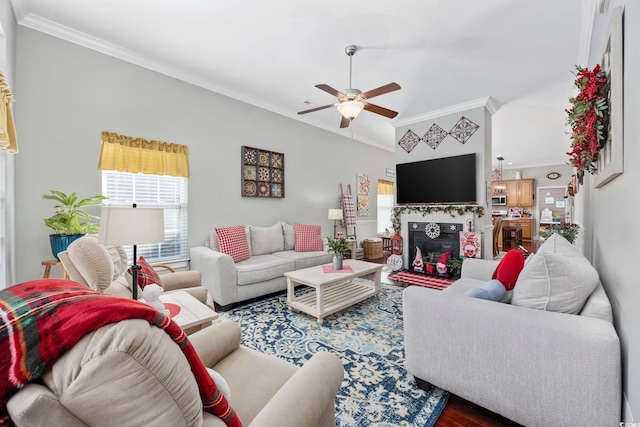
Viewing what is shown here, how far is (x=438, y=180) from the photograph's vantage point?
4840 mm

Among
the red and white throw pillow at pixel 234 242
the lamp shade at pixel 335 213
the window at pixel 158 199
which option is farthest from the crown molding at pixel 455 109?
the window at pixel 158 199

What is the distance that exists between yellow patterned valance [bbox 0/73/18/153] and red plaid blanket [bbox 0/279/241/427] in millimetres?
1723

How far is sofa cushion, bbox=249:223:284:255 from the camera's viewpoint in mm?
4191

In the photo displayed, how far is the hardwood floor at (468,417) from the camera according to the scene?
152 cm

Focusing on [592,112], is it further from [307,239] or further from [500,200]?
[500,200]

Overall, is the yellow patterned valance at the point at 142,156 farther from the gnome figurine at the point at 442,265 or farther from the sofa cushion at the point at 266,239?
the gnome figurine at the point at 442,265

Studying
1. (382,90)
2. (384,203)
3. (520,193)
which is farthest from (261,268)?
(520,193)

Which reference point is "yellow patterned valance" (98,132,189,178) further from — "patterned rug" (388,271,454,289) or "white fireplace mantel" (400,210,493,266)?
"white fireplace mantel" (400,210,493,266)

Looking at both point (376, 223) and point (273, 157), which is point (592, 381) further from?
point (376, 223)

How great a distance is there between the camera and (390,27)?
269 centimetres

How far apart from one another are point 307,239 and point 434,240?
2238mm

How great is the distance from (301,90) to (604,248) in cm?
369

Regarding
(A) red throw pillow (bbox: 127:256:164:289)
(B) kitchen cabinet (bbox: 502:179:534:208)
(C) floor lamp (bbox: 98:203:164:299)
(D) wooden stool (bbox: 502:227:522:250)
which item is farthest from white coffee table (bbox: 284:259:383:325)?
(B) kitchen cabinet (bbox: 502:179:534:208)

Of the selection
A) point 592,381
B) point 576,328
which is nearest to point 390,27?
point 576,328
